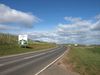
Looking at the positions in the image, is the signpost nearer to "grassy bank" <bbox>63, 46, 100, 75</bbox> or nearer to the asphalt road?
"grassy bank" <bbox>63, 46, 100, 75</bbox>

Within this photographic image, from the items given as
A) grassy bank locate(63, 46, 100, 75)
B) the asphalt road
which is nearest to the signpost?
grassy bank locate(63, 46, 100, 75)

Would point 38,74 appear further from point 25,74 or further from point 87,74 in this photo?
point 87,74

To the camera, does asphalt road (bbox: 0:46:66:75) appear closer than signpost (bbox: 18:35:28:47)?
Yes

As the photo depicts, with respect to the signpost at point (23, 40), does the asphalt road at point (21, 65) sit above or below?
below

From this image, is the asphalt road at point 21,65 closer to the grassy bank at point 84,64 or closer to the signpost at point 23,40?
the grassy bank at point 84,64

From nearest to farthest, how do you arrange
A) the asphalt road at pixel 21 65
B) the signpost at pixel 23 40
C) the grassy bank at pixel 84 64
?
the asphalt road at pixel 21 65 → the grassy bank at pixel 84 64 → the signpost at pixel 23 40

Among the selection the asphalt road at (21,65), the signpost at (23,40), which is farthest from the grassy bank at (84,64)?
the signpost at (23,40)

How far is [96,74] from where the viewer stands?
649 inches

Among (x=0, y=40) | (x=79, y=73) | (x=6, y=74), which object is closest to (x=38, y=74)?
(x=6, y=74)

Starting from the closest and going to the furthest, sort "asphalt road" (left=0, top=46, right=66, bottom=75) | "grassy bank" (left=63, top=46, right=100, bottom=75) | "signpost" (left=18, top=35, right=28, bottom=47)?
"asphalt road" (left=0, top=46, right=66, bottom=75) < "grassy bank" (left=63, top=46, right=100, bottom=75) < "signpost" (left=18, top=35, right=28, bottom=47)

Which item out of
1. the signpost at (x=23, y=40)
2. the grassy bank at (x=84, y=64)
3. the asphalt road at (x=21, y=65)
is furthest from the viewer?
the signpost at (x=23, y=40)

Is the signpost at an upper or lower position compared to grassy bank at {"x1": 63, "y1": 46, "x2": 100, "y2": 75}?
upper

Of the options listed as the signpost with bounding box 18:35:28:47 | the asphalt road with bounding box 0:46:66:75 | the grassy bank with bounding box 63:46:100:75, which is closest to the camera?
the asphalt road with bounding box 0:46:66:75

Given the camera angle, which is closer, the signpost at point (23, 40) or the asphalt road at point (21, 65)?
the asphalt road at point (21, 65)
